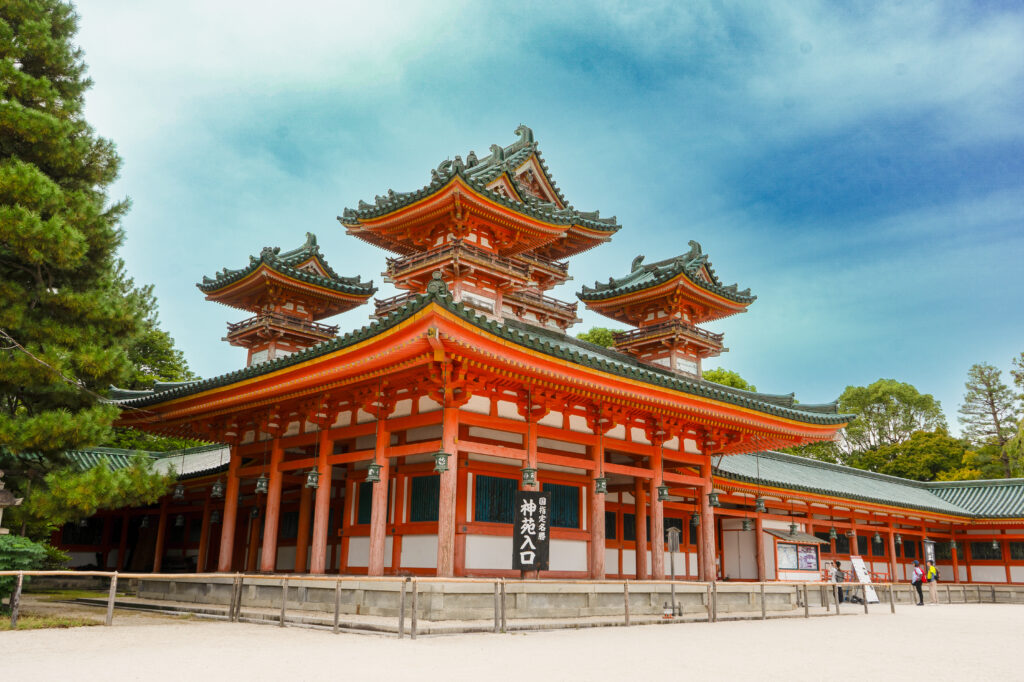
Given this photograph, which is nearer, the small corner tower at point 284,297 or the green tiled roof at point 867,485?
the small corner tower at point 284,297

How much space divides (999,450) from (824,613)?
47.7m

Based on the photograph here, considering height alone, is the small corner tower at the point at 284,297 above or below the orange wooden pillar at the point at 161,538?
above

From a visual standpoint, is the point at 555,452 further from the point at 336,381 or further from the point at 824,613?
the point at 824,613

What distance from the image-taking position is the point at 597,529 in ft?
55.2

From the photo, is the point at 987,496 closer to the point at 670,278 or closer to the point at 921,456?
the point at 921,456

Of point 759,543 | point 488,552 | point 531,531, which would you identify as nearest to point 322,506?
point 488,552

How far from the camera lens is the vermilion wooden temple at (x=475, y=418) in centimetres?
1484

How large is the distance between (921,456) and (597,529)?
50723 millimetres

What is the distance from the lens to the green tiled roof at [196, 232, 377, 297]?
2538cm

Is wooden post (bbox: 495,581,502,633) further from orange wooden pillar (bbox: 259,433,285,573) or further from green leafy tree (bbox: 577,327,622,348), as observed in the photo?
green leafy tree (bbox: 577,327,622,348)

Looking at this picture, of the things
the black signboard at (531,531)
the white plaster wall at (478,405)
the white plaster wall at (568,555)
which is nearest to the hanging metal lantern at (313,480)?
the white plaster wall at (478,405)

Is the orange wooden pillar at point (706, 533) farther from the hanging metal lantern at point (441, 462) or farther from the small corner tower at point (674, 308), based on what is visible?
the hanging metal lantern at point (441, 462)

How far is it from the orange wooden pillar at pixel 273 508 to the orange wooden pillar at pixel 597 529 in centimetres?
755

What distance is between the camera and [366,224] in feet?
69.9
